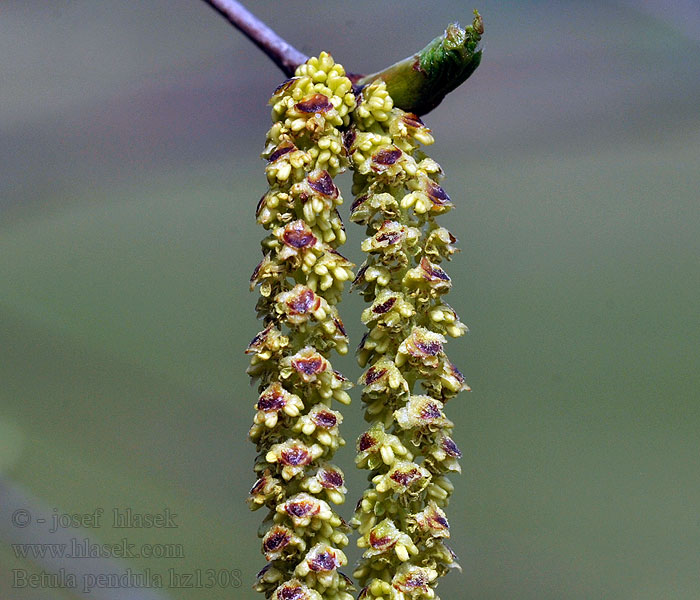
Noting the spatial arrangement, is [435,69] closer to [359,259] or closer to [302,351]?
[302,351]

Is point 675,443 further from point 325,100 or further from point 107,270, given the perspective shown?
point 325,100

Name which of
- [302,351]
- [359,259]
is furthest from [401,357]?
[359,259]

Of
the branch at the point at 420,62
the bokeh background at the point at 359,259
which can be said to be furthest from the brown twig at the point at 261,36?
the bokeh background at the point at 359,259

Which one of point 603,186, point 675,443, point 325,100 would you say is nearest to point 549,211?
point 603,186

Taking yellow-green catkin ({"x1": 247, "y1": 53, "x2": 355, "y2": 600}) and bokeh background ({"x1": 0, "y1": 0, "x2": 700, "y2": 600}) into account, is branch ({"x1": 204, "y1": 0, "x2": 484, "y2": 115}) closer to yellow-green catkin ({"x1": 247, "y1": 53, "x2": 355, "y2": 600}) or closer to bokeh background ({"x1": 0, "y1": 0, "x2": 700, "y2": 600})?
yellow-green catkin ({"x1": 247, "y1": 53, "x2": 355, "y2": 600})

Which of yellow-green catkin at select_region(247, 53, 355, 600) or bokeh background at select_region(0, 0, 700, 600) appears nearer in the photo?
yellow-green catkin at select_region(247, 53, 355, 600)

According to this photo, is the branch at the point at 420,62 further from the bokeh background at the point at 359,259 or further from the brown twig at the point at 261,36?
the bokeh background at the point at 359,259

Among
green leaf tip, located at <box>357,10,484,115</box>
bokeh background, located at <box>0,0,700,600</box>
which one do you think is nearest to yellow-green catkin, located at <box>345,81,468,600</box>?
green leaf tip, located at <box>357,10,484,115</box>
